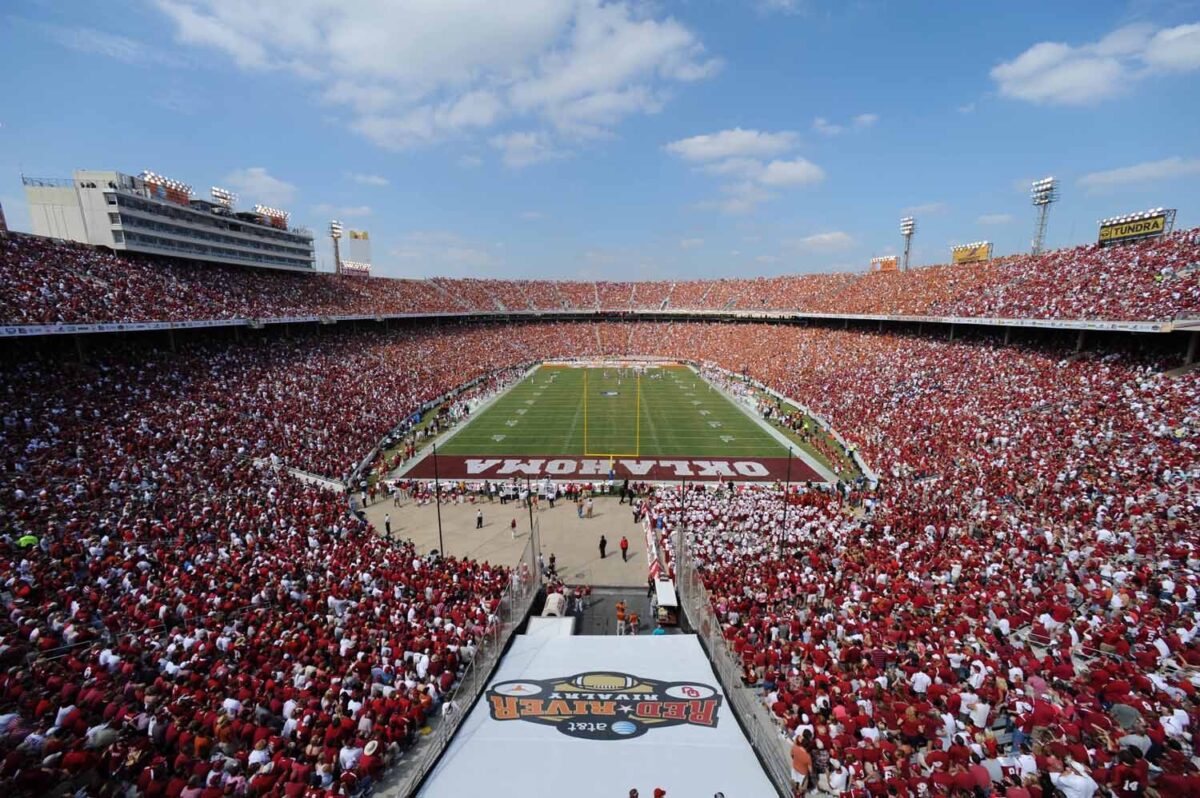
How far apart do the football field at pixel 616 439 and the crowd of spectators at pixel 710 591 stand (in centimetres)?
437

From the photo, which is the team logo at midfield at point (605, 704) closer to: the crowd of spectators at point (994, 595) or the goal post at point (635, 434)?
the crowd of spectators at point (994, 595)

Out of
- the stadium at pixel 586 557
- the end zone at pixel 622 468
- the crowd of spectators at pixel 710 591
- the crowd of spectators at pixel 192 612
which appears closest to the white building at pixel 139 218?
the stadium at pixel 586 557

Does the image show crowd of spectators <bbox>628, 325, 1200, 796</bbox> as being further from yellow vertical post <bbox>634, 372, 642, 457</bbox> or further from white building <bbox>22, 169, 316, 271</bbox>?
white building <bbox>22, 169, 316, 271</bbox>

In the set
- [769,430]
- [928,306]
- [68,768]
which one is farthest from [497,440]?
[928,306]

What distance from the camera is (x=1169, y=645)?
7984mm

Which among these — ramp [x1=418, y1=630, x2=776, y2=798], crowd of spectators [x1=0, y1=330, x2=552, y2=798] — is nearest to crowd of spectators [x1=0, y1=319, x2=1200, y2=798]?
crowd of spectators [x1=0, y1=330, x2=552, y2=798]

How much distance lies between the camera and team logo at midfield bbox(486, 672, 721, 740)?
26.3ft

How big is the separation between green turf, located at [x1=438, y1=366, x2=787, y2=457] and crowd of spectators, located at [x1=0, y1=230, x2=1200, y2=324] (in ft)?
52.0

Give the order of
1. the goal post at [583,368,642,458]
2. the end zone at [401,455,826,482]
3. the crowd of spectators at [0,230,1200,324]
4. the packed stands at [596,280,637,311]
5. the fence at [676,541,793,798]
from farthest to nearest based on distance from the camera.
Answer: the packed stands at [596,280,637,311] < the goal post at [583,368,642,458] < the end zone at [401,455,826,482] < the crowd of spectators at [0,230,1200,324] < the fence at [676,541,793,798]

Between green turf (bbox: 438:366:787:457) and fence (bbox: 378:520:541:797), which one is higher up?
fence (bbox: 378:520:541:797)

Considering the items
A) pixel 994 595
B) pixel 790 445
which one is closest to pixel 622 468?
pixel 790 445

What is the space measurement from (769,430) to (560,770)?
27783 mm

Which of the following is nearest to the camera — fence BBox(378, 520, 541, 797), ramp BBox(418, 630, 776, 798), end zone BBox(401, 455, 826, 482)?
ramp BBox(418, 630, 776, 798)

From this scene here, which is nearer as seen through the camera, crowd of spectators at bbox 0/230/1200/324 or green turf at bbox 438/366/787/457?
crowd of spectators at bbox 0/230/1200/324
